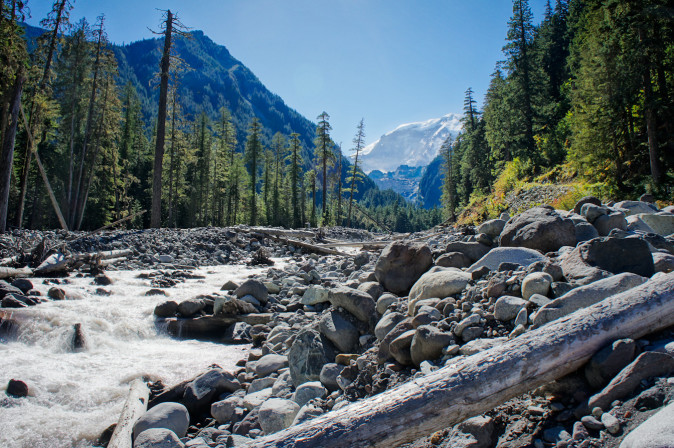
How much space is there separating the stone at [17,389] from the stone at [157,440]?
220cm

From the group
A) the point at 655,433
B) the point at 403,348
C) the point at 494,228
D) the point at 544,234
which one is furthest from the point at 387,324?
the point at 494,228

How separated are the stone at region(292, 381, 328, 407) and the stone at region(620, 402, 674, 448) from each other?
254 centimetres

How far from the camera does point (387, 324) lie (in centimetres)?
377

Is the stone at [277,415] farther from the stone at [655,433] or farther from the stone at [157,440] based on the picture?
the stone at [655,433]

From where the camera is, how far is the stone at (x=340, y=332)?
4238 mm

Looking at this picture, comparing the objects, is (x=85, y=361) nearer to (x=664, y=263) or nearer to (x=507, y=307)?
(x=507, y=307)

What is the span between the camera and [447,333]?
2.99 meters

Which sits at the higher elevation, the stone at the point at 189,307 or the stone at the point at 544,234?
the stone at the point at 544,234

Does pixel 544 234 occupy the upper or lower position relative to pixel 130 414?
upper

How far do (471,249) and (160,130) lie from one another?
14.7 meters

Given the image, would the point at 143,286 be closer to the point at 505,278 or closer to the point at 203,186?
the point at 505,278

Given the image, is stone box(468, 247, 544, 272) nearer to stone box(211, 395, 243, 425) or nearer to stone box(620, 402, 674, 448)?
stone box(620, 402, 674, 448)

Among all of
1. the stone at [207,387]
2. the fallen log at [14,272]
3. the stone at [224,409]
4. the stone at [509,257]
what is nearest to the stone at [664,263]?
the stone at [509,257]

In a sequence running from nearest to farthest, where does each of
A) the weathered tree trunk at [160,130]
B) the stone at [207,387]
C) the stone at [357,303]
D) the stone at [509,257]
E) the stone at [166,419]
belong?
the stone at [166,419] → the stone at [207,387] → the stone at [509,257] → the stone at [357,303] → the weathered tree trunk at [160,130]
